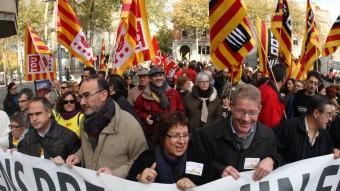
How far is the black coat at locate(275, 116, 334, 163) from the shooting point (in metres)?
4.38

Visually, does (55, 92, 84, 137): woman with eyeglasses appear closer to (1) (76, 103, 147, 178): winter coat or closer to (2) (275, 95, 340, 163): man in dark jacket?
(1) (76, 103, 147, 178): winter coat

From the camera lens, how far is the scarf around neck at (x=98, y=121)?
4.10m

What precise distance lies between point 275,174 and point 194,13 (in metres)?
65.8

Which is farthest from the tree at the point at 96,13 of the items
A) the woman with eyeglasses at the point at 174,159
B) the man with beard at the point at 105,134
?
the woman with eyeglasses at the point at 174,159

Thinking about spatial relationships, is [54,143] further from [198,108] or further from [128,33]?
[128,33]

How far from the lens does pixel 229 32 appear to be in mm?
7250

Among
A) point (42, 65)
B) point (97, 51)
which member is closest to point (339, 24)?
point (42, 65)

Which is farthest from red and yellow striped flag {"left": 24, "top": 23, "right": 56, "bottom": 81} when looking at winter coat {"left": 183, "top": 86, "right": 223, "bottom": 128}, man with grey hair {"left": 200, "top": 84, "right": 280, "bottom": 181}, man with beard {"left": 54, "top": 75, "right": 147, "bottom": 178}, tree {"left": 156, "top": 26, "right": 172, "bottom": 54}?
tree {"left": 156, "top": 26, "right": 172, "bottom": 54}

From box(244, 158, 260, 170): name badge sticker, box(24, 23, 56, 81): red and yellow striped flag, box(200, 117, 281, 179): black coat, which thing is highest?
box(24, 23, 56, 81): red and yellow striped flag

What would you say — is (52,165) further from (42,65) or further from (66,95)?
(42,65)

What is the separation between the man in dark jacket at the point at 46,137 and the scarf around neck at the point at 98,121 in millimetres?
492

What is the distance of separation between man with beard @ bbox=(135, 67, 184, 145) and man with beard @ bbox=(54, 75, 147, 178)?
2.63 meters

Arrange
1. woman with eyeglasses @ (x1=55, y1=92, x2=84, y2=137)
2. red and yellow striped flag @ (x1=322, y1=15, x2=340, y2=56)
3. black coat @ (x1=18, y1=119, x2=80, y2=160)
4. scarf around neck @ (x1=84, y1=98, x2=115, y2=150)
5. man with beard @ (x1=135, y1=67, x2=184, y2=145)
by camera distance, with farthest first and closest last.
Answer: red and yellow striped flag @ (x1=322, y1=15, x2=340, y2=56)
man with beard @ (x1=135, y1=67, x2=184, y2=145)
woman with eyeglasses @ (x1=55, y1=92, x2=84, y2=137)
black coat @ (x1=18, y1=119, x2=80, y2=160)
scarf around neck @ (x1=84, y1=98, x2=115, y2=150)

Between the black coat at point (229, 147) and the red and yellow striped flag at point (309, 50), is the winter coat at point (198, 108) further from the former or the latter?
the red and yellow striped flag at point (309, 50)
